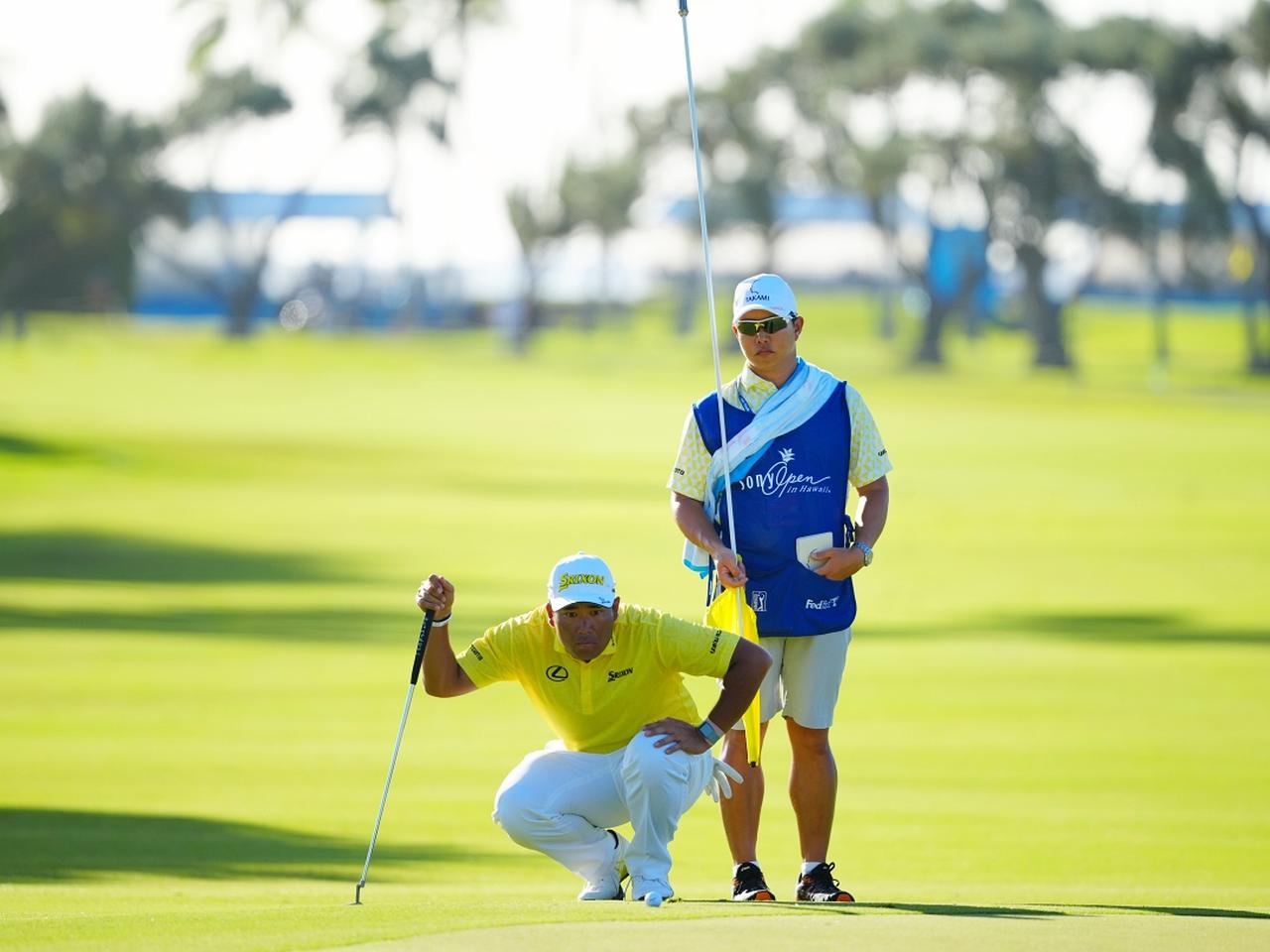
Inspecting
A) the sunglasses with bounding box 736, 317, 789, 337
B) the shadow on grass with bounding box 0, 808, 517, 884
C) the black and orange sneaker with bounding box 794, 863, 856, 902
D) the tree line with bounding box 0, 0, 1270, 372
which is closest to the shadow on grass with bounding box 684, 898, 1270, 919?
the black and orange sneaker with bounding box 794, 863, 856, 902

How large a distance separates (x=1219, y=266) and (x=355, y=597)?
68078 mm

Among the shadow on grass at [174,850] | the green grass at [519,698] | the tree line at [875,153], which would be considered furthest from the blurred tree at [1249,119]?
the shadow on grass at [174,850]

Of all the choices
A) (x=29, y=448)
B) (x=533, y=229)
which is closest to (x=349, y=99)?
(x=533, y=229)

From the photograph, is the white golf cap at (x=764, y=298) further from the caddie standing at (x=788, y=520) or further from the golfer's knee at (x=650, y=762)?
the golfer's knee at (x=650, y=762)

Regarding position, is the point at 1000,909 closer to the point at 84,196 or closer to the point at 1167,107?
the point at 1167,107

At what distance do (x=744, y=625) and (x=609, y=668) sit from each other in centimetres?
53

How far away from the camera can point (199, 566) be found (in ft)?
86.3

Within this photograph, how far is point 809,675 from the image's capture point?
8438mm

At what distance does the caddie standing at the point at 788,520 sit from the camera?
829 cm

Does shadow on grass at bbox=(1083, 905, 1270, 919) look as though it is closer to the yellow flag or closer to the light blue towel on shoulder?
the yellow flag

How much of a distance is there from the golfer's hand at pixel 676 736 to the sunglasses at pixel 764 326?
131cm

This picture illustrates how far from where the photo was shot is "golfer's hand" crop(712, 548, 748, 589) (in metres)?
8.17

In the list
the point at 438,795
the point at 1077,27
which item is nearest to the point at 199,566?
the point at 438,795

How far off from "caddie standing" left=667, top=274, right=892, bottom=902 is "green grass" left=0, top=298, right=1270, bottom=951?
2.05 ft
